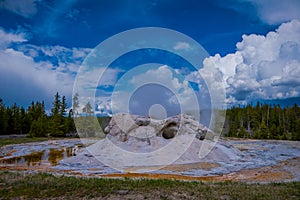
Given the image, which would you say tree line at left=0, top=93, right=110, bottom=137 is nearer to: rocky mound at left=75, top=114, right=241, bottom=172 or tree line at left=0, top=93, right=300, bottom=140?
tree line at left=0, top=93, right=300, bottom=140

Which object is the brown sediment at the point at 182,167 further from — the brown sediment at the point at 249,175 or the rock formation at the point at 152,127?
the rock formation at the point at 152,127

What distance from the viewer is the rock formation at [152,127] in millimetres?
26047

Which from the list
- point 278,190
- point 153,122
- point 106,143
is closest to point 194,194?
point 278,190

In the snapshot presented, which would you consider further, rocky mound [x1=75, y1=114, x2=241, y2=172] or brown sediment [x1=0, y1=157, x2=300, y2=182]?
rocky mound [x1=75, y1=114, x2=241, y2=172]

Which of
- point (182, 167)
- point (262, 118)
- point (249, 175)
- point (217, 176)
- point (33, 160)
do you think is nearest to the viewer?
point (217, 176)

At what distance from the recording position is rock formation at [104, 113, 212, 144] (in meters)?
26.0

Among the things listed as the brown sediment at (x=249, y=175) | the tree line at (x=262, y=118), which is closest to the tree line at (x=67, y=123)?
the tree line at (x=262, y=118)

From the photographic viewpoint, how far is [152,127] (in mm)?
26828

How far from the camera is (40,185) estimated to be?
9914 mm

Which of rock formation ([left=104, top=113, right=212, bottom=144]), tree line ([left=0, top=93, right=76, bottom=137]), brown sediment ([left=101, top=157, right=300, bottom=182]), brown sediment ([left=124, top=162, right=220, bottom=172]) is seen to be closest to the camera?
brown sediment ([left=101, top=157, right=300, bottom=182])

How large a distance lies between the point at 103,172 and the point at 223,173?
7.97 m

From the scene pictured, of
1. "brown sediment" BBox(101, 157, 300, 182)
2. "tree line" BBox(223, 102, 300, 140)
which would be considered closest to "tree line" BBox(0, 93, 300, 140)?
"tree line" BBox(223, 102, 300, 140)

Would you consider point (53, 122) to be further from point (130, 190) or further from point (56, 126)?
point (130, 190)

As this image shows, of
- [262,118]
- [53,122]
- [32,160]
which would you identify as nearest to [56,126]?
[53,122]
